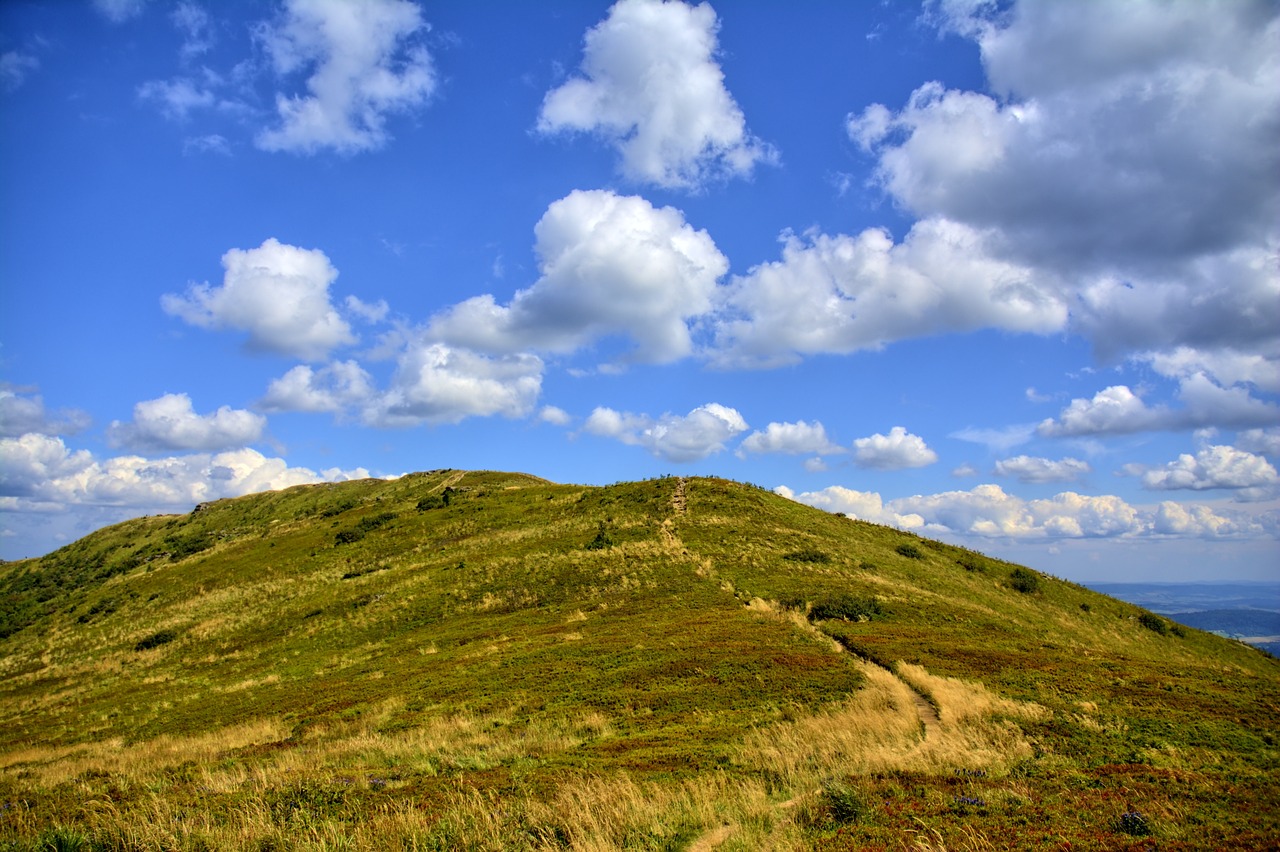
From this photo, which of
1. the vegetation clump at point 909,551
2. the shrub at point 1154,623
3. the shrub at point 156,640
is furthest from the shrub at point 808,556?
the shrub at point 156,640

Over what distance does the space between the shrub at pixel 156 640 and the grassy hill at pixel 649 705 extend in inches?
29.0

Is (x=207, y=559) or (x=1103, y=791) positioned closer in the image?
(x=1103, y=791)

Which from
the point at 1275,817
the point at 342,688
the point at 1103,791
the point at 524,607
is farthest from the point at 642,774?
the point at 524,607

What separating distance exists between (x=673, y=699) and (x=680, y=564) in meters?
26.7

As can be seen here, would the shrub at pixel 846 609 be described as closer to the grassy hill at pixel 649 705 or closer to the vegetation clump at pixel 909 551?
the grassy hill at pixel 649 705

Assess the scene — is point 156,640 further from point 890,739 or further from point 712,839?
point 890,739

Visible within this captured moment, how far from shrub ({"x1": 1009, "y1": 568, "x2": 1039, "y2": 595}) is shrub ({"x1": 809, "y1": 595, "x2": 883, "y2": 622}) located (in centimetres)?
2778

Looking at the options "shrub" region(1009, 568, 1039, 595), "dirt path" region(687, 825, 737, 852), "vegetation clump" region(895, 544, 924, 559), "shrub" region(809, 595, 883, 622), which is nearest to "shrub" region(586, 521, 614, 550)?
"shrub" region(809, 595, 883, 622)

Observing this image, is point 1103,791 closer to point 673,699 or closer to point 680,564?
point 673,699

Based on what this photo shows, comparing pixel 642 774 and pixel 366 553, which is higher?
pixel 366 553

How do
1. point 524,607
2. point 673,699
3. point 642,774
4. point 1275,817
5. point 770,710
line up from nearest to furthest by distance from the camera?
point 1275,817 < point 642,774 < point 770,710 < point 673,699 < point 524,607

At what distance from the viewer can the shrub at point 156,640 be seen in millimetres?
55281

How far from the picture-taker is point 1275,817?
10508mm

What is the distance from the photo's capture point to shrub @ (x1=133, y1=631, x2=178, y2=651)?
5528 centimetres
